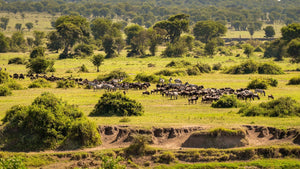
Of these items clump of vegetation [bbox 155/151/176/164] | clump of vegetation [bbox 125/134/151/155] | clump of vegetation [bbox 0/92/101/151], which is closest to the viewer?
clump of vegetation [bbox 155/151/176/164]

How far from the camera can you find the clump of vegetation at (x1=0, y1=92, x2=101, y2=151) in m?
20.1

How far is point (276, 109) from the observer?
24234 mm

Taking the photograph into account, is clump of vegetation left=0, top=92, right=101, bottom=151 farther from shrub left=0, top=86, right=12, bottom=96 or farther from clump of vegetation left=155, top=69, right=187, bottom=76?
clump of vegetation left=155, top=69, right=187, bottom=76

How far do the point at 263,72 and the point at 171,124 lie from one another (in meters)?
40.7

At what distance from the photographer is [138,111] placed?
26016 mm

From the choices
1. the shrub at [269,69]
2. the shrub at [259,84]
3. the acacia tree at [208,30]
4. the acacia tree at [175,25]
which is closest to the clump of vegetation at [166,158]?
the shrub at [259,84]

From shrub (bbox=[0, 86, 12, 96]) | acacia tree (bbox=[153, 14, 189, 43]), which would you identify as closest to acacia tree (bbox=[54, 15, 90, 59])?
acacia tree (bbox=[153, 14, 189, 43])

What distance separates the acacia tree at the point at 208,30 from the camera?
394ft

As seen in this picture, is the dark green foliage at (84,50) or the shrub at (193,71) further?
the dark green foliage at (84,50)

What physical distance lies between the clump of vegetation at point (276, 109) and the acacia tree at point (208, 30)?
9643cm

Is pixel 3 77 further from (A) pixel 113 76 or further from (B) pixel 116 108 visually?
(B) pixel 116 108

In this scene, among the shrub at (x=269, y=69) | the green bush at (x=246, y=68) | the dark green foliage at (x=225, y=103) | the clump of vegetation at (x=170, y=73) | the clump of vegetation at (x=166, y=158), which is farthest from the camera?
the green bush at (x=246, y=68)

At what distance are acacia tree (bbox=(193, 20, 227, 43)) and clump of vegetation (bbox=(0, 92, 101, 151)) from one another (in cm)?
10284

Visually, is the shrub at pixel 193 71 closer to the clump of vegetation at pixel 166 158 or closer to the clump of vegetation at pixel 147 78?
the clump of vegetation at pixel 147 78
